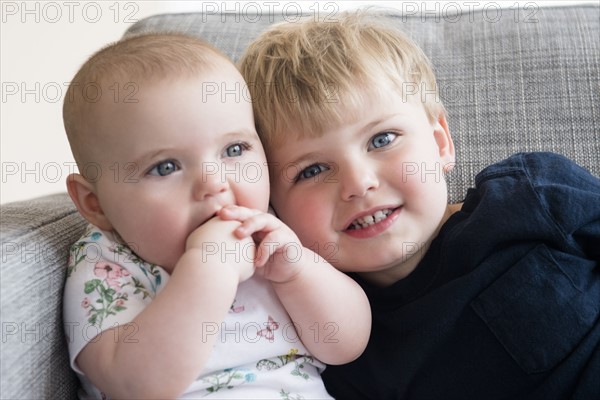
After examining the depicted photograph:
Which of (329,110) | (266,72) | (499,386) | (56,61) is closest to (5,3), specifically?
(56,61)

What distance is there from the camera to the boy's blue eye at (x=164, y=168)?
2.68 ft

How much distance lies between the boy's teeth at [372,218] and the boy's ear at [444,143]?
16 cm

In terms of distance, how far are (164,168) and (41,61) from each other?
154 centimetres

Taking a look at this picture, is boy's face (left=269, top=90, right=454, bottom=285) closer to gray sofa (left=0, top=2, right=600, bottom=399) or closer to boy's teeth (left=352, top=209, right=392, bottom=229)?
boy's teeth (left=352, top=209, right=392, bottom=229)

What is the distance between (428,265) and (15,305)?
53 centimetres

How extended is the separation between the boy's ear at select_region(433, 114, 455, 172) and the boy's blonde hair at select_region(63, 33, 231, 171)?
34cm

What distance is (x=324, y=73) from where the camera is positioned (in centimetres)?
92

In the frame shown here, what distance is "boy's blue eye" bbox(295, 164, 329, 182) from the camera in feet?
3.06

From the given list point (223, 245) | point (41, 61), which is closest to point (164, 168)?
point (223, 245)

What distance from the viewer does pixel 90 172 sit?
0.87 m

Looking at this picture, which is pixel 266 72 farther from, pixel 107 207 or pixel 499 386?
pixel 499 386

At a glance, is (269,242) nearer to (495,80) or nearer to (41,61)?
(495,80)

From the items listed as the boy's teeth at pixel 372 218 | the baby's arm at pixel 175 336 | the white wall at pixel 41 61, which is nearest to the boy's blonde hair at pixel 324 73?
the boy's teeth at pixel 372 218

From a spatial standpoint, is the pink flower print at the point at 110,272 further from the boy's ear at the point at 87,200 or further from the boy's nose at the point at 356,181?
the boy's nose at the point at 356,181
